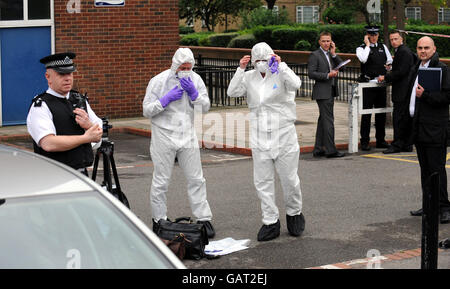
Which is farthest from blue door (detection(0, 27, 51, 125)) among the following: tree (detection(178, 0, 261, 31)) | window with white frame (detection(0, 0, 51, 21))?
tree (detection(178, 0, 261, 31))

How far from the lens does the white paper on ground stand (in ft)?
25.7

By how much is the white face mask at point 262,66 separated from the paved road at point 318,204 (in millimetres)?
1676

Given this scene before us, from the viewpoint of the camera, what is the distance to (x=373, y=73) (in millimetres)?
14297

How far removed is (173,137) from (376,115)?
6.74 m

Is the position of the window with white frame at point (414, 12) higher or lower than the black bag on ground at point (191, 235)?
higher

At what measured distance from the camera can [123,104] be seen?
18.5m

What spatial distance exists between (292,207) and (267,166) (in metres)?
0.51

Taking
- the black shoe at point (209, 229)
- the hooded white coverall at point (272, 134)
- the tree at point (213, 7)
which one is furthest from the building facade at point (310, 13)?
the black shoe at point (209, 229)

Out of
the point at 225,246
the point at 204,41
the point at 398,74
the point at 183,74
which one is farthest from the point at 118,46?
the point at 204,41

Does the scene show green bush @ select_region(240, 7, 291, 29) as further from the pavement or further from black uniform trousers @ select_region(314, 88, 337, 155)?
black uniform trousers @ select_region(314, 88, 337, 155)

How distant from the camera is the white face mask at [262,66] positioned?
8.33 m

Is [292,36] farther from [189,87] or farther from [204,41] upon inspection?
[189,87]

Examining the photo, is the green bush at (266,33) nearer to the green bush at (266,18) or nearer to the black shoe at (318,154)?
the green bush at (266,18)

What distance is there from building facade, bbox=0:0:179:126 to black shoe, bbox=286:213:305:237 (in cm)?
1015
